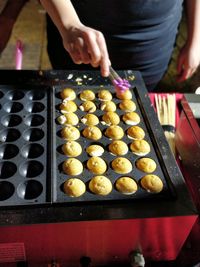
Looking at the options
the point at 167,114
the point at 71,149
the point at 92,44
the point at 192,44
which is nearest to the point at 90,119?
the point at 71,149

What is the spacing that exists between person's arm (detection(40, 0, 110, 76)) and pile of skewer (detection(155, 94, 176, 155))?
1.34ft

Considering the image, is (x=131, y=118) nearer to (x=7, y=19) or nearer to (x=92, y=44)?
(x=92, y=44)

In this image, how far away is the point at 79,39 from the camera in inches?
38.9

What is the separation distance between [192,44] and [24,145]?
0.87 metres

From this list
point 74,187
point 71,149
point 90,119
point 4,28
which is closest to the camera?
→ point 74,187

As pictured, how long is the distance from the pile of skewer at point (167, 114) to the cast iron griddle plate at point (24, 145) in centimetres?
47

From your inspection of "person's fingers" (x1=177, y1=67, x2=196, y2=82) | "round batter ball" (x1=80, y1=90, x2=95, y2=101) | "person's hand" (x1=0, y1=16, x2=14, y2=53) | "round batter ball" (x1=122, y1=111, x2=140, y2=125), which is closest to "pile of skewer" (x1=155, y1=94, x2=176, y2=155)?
"person's fingers" (x1=177, y1=67, x2=196, y2=82)

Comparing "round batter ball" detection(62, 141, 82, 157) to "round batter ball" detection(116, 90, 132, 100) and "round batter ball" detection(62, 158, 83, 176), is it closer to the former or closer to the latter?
"round batter ball" detection(62, 158, 83, 176)

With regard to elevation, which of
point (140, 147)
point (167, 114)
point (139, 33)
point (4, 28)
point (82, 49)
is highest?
point (82, 49)

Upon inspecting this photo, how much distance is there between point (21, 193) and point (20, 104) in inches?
15.1

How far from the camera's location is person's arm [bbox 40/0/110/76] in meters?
0.98

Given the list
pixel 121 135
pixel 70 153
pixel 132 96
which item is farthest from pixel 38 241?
pixel 132 96

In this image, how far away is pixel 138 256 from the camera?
906 mm

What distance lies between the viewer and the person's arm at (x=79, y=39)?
0.98m
